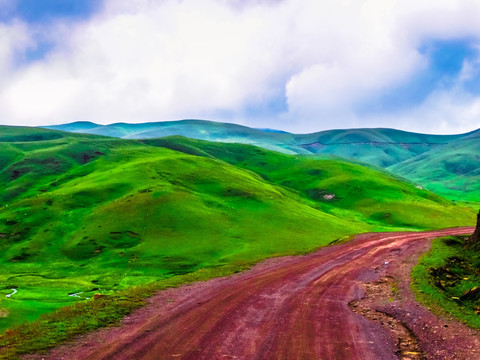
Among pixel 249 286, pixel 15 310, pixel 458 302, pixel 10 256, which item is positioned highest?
pixel 458 302

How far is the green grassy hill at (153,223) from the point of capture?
50.4 meters

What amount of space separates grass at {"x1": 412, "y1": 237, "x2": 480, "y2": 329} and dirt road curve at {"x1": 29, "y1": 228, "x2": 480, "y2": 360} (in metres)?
1.34

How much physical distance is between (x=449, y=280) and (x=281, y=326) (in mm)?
21999

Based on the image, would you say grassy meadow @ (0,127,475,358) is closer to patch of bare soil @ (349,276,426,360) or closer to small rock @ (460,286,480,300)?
patch of bare soil @ (349,276,426,360)

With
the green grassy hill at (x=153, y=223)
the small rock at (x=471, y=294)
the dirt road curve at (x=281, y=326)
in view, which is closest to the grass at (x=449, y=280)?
the small rock at (x=471, y=294)

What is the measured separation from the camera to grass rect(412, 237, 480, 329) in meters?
25.1

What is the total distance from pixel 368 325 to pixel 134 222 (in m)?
56.2

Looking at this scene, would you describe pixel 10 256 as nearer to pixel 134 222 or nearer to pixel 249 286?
pixel 134 222

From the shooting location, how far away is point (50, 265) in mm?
57469

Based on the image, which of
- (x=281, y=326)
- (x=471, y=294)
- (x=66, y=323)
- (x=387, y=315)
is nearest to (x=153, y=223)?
(x=66, y=323)

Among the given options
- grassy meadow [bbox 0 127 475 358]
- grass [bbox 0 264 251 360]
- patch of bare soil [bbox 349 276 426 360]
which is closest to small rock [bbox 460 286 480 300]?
patch of bare soil [bbox 349 276 426 360]

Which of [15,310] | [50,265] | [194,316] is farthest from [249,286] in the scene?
[50,265]

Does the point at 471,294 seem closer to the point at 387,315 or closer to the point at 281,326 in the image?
the point at 387,315

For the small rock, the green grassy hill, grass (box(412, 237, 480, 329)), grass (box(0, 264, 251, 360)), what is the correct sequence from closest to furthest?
grass (box(0, 264, 251, 360)), grass (box(412, 237, 480, 329)), the small rock, the green grassy hill
